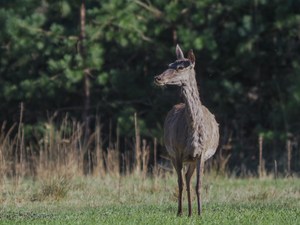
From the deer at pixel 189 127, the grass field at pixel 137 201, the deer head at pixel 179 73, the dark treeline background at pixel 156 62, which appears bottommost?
the grass field at pixel 137 201

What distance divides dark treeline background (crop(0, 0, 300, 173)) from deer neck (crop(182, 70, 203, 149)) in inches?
399

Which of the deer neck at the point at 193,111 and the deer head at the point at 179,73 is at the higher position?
the deer head at the point at 179,73

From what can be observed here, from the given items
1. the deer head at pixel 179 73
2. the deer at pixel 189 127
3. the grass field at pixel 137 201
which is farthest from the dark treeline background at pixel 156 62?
the deer head at pixel 179 73

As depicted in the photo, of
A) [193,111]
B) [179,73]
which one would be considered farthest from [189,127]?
[179,73]

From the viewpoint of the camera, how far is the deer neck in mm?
11961

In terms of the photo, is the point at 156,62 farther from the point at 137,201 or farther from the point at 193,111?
the point at 193,111

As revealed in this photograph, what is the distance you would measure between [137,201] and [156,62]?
11.0 metres

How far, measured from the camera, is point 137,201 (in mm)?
14641

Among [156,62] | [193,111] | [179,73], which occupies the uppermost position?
[156,62]

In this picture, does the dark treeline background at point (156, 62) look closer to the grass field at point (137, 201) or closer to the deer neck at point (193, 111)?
the grass field at point (137, 201)

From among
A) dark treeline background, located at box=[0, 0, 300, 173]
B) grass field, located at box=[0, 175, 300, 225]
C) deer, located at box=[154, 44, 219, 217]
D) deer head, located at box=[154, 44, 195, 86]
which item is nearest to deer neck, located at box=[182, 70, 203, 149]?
deer, located at box=[154, 44, 219, 217]

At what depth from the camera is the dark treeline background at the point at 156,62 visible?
75.6 feet

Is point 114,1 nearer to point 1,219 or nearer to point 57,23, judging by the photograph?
point 57,23

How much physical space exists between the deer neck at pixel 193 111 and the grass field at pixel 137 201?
1019 millimetres
